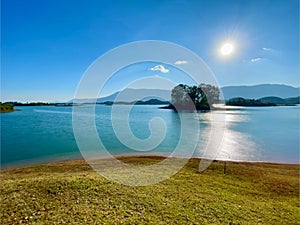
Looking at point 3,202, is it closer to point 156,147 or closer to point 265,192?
point 265,192

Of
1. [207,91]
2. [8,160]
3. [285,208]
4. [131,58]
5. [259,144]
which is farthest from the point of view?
[207,91]

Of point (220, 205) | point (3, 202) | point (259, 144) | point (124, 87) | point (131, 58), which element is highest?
point (131, 58)

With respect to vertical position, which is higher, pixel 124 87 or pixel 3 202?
pixel 124 87

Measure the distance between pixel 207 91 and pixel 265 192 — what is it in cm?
7289

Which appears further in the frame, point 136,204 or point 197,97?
point 197,97

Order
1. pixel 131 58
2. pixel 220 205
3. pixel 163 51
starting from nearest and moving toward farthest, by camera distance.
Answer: pixel 220 205 → pixel 131 58 → pixel 163 51

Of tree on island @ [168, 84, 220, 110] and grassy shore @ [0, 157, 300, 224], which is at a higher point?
tree on island @ [168, 84, 220, 110]

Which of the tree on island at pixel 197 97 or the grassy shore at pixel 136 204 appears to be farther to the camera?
the tree on island at pixel 197 97

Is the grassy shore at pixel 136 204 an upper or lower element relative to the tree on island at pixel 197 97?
lower

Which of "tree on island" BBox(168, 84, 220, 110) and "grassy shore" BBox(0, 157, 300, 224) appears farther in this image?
"tree on island" BBox(168, 84, 220, 110)

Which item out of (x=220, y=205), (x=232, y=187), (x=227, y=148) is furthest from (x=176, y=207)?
(x=227, y=148)

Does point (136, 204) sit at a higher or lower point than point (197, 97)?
lower

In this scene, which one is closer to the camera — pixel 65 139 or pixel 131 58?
pixel 131 58

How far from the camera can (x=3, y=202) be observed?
22.1 ft
